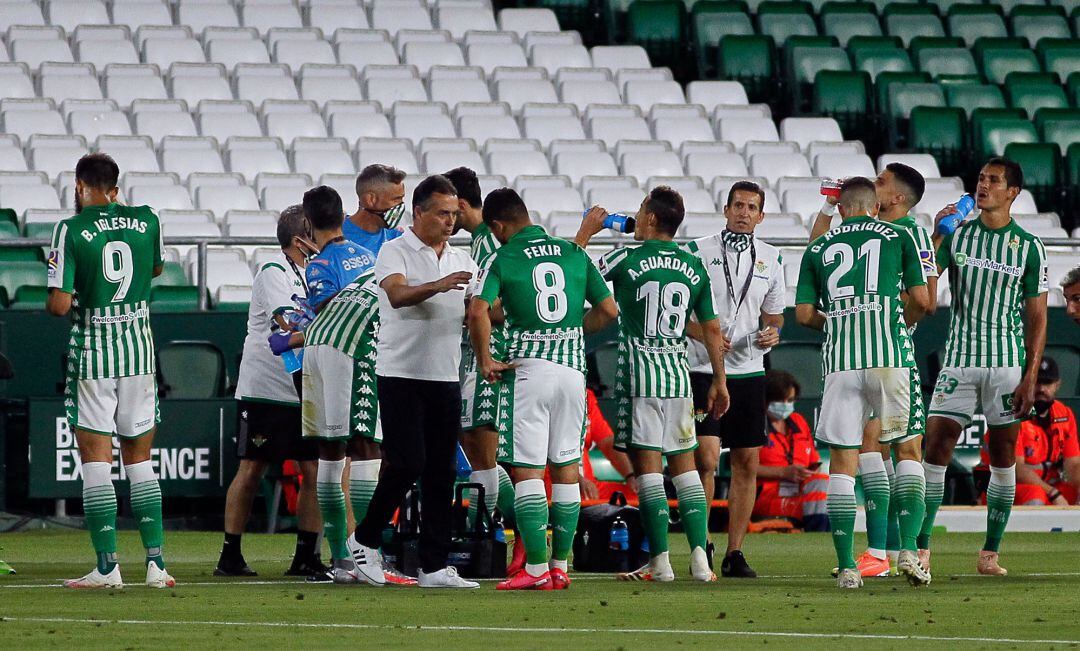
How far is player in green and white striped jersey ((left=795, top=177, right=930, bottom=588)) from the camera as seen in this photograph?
8.54 m

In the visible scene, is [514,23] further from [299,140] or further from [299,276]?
[299,276]

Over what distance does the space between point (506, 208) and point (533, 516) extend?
1.41 m

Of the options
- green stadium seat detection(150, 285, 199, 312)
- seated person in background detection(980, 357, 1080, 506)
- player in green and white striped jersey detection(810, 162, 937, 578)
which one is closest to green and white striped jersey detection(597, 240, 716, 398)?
player in green and white striped jersey detection(810, 162, 937, 578)

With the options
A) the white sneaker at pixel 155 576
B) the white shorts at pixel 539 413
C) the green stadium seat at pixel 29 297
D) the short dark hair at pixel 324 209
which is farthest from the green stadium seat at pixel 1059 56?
the white sneaker at pixel 155 576

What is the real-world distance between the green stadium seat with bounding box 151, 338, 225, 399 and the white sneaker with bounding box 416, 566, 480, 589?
6.02 m

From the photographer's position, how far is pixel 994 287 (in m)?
9.41

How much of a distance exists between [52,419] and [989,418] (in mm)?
7382

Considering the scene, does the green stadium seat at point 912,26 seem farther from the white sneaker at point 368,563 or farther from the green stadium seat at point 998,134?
the white sneaker at point 368,563

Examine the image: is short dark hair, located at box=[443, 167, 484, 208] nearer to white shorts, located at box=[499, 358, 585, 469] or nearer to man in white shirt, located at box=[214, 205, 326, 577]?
man in white shirt, located at box=[214, 205, 326, 577]

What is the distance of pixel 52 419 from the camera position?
13828 mm

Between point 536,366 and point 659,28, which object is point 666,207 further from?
point 659,28

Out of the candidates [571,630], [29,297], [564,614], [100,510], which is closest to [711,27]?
[29,297]

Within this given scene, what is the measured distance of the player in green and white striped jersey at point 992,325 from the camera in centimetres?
937

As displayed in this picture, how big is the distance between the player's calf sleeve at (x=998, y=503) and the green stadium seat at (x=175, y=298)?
7.16 meters
